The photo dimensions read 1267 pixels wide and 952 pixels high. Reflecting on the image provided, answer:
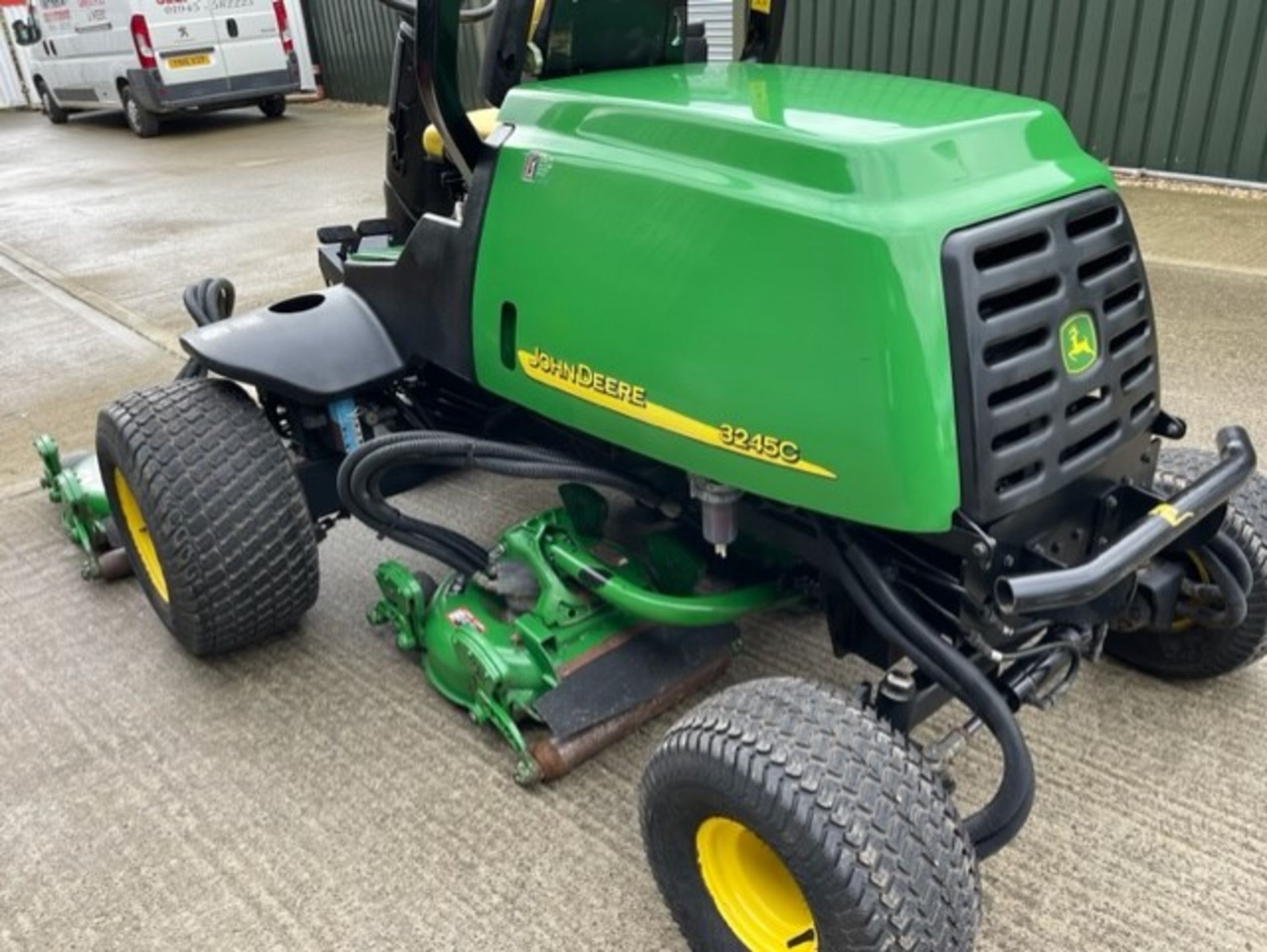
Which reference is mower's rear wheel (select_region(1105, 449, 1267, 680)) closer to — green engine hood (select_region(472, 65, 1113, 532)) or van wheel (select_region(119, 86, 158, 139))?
green engine hood (select_region(472, 65, 1113, 532))

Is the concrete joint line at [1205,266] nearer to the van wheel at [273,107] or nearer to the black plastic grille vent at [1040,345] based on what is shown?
the black plastic grille vent at [1040,345]

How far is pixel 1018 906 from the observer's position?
2025 millimetres

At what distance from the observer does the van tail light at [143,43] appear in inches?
451

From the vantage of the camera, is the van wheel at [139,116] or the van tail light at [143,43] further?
the van wheel at [139,116]

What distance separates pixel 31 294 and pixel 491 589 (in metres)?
5.06

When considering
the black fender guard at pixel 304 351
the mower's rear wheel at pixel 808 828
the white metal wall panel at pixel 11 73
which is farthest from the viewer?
the white metal wall panel at pixel 11 73

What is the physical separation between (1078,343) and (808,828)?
2.86 feet

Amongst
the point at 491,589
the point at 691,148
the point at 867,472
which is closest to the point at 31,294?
the point at 491,589

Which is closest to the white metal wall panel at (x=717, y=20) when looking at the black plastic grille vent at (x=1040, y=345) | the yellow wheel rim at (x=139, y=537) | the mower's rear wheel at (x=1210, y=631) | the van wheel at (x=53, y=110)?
the yellow wheel rim at (x=139, y=537)

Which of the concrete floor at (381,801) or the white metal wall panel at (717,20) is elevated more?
the white metal wall panel at (717,20)

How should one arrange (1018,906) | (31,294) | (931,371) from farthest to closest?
(31,294) < (1018,906) < (931,371)

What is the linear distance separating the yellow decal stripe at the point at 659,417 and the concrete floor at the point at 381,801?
0.86m

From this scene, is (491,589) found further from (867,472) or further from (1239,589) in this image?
(1239,589)

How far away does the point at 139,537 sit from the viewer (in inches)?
116
